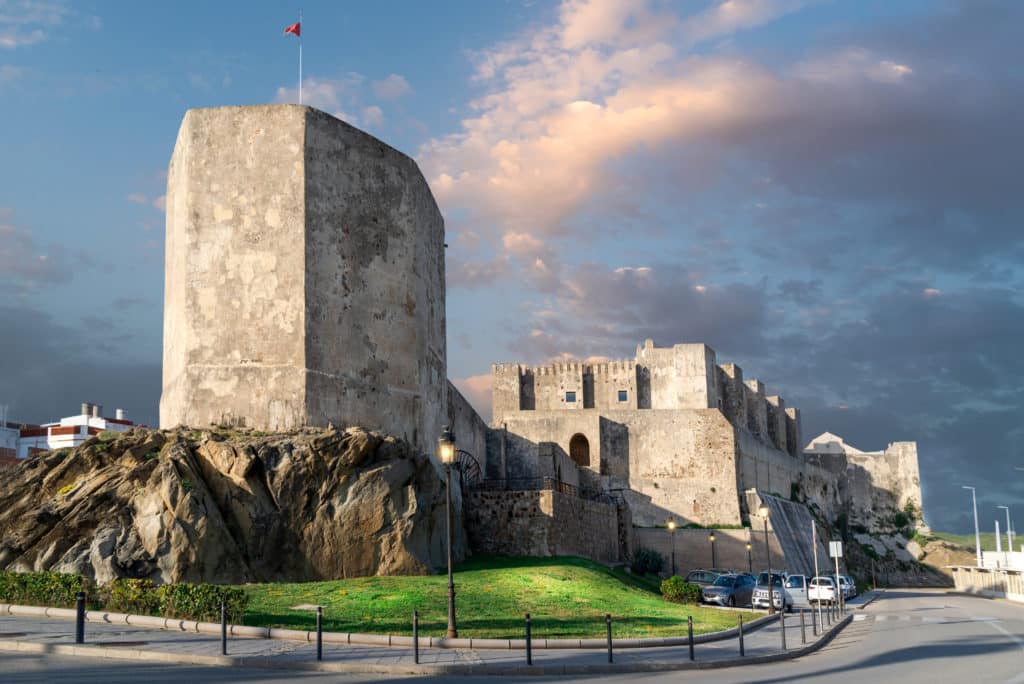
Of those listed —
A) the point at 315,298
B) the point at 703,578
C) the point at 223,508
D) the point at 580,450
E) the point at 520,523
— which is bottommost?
the point at 703,578

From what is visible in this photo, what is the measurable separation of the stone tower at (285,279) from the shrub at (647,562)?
52.9 ft

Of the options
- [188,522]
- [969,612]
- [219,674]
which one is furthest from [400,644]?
[969,612]

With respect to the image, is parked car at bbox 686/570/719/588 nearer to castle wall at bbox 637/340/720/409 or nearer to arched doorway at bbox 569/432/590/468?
arched doorway at bbox 569/432/590/468

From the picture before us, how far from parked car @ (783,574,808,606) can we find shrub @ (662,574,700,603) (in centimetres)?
666

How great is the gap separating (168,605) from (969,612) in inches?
1077

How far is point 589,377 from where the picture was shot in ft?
221

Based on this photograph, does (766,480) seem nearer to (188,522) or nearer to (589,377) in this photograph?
(589,377)

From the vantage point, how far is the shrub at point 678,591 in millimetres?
27828

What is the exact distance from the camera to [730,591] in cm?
2994

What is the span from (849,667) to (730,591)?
15.0m

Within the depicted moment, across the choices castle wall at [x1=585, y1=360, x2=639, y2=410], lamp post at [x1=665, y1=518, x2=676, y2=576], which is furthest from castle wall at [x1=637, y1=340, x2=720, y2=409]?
lamp post at [x1=665, y1=518, x2=676, y2=576]

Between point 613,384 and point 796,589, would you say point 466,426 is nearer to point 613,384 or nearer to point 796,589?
point 796,589

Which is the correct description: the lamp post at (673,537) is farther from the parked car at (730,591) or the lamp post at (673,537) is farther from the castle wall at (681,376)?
the parked car at (730,591)

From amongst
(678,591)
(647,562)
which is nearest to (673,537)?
(647,562)
